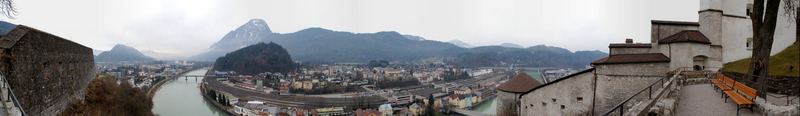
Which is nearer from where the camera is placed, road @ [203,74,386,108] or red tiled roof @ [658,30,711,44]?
red tiled roof @ [658,30,711,44]

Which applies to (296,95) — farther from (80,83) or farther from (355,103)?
(80,83)

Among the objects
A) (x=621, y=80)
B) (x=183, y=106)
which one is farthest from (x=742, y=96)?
(x=183, y=106)

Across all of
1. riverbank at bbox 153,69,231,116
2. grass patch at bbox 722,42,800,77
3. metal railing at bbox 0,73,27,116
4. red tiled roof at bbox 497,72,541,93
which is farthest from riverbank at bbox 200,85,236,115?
metal railing at bbox 0,73,27,116

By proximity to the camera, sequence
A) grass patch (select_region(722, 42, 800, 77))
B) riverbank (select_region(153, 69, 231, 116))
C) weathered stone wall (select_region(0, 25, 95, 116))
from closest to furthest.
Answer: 1. weathered stone wall (select_region(0, 25, 95, 116))
2. grass patch (select_region(722, 42, 800, 77))
3. riverbank (select_region(153, 69, 231, 116))

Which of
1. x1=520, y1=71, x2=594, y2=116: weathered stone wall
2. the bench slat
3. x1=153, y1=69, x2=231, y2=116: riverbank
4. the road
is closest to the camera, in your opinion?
the bench slat

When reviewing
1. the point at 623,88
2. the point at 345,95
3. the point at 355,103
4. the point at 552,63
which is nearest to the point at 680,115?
the point at 623,88

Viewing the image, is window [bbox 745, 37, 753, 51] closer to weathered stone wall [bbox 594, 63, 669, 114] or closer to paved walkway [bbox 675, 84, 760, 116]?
weathered stone wall [bbox 594, 63, 669, 114]

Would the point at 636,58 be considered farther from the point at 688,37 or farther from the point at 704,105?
the point at 704,105

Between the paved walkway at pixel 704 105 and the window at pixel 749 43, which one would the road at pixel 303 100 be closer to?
the window at pixel 749 43
